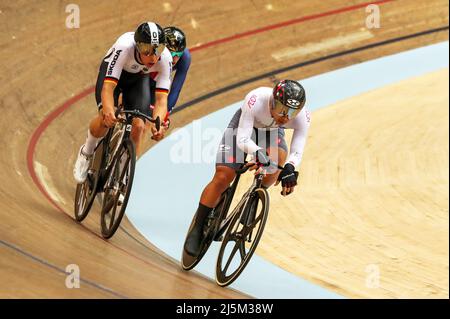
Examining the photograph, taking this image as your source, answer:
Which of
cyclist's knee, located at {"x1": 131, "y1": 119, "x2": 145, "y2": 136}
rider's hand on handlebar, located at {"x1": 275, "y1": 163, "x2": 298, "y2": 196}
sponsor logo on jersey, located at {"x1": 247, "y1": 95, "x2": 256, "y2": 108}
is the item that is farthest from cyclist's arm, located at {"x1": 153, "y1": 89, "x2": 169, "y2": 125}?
rider's hand on handlebar, located at {"x1": 275, "y1": 163, "x2": 298, "y2": 196}

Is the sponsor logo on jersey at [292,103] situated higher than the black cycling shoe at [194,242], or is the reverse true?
the sponsor logo on jersey at [292,103]

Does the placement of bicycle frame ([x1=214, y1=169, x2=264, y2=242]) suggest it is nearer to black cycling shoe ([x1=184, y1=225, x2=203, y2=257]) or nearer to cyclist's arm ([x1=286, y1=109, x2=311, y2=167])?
black cycling shoe ([x1=184, y1=225, x2=203, y2=257])

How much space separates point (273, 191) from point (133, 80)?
2.67 metres

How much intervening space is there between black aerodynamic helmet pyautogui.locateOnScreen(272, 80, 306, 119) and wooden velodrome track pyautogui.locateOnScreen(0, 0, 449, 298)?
40.3 inches

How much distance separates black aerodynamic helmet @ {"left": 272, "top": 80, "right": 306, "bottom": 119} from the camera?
4215 millimetres

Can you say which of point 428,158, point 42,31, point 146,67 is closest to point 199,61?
point 42,31

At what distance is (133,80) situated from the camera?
4906 millimetres

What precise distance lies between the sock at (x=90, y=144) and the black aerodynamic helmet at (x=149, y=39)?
74cm

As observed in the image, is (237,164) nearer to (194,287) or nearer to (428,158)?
(194,287)

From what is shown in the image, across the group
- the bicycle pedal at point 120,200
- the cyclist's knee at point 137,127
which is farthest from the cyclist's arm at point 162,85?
the bicycle pedal at point 120,200

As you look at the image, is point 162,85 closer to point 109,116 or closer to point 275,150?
point 109,116

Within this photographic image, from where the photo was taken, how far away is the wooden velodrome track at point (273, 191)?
448 cm

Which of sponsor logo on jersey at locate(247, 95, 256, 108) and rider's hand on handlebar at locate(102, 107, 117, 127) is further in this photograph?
rider's hand on handlebar at locate(102, 107, 117, 127)

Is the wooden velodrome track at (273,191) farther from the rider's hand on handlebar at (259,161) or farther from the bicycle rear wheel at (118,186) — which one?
the rider's hand on handlebar at (259,161)
